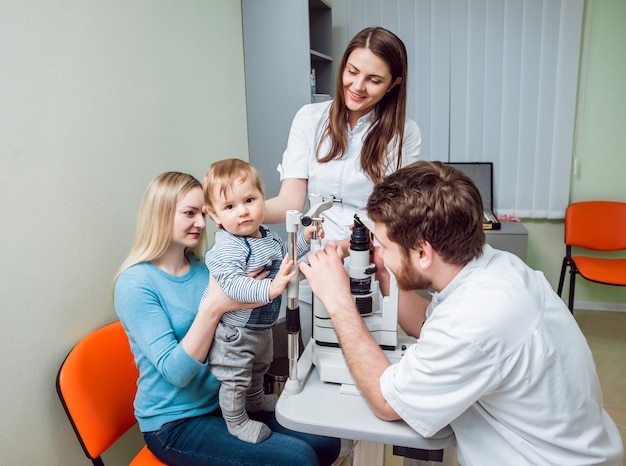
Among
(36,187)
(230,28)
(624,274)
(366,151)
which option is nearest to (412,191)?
(366,151)

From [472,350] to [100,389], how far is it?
1.08 meters

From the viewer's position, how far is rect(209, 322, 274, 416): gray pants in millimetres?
1289

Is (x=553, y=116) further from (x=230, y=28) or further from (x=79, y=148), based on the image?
(x=79, y=148)

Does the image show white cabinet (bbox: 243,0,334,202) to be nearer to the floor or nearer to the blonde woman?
the blonde woman

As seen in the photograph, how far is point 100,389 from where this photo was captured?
1438 millimetres

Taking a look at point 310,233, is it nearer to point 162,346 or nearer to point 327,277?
point 327,277

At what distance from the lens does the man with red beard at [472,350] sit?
97 cm

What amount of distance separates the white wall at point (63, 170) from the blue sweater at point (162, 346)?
277mm

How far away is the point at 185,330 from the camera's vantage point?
143 centimetres

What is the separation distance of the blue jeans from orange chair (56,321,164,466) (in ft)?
0.30

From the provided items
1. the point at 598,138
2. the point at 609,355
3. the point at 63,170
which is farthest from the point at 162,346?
the point at 598,138

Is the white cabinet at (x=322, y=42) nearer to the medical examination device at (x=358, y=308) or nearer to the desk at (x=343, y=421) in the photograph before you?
the medical examination device at (x=358, y=308)

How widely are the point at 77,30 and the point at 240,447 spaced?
1.35 meters

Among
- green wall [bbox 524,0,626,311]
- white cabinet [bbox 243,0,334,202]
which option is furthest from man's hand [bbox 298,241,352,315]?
green wall [bbox 524,0,626,311]
